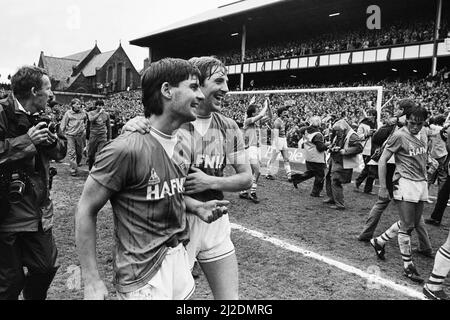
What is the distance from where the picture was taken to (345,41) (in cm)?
2850

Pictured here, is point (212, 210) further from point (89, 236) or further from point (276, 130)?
point (276, 130)

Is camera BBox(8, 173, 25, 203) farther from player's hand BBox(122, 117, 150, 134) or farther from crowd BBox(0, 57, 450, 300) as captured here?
player's hand BBox(122, 117, 150, 134)

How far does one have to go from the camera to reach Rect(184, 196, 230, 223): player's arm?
85.2 inches

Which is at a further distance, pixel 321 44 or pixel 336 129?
pixel 321 44

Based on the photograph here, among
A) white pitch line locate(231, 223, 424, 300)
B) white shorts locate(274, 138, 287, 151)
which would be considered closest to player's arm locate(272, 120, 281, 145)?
white shorts locate(274, 138, 287, 151)

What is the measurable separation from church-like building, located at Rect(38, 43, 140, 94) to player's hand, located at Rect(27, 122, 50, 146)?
69871 millimetres

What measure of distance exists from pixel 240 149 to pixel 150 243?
116 cm

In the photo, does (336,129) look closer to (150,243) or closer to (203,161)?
(203,161)

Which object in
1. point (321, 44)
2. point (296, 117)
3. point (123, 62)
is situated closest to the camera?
point (296, 117)

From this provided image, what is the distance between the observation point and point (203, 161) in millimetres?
2680

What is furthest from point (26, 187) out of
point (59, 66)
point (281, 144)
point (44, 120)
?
point (59, 66)

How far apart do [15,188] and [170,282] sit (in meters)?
1.38

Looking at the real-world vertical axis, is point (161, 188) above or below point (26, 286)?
above

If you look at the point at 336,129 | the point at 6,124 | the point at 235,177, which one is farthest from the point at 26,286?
the point at 336,129
